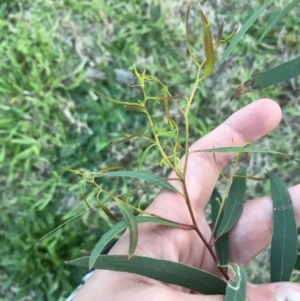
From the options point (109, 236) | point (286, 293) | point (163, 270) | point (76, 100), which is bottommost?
point (286, 293)

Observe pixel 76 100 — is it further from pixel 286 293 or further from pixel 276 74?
pixel 286 293

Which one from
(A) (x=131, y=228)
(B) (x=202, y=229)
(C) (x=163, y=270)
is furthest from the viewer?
(B) (x=202, y=229)

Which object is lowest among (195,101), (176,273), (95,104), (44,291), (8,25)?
(44,291)

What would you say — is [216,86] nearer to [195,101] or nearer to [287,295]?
[195,101]

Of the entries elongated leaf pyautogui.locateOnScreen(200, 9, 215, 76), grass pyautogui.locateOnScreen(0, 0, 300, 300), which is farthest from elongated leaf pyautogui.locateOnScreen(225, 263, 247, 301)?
grass pyautogui.locateOnScreen(0, 0, 300, 300)

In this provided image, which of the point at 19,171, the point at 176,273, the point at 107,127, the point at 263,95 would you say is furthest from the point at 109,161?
the point at 176,273

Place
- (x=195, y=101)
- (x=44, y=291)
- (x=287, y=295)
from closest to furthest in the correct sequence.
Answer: (x=287, y=295) → (x=44, y=291) → (x=195, y=101)

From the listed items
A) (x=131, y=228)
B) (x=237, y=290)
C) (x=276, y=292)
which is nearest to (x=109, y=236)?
(x=131, y=228)
